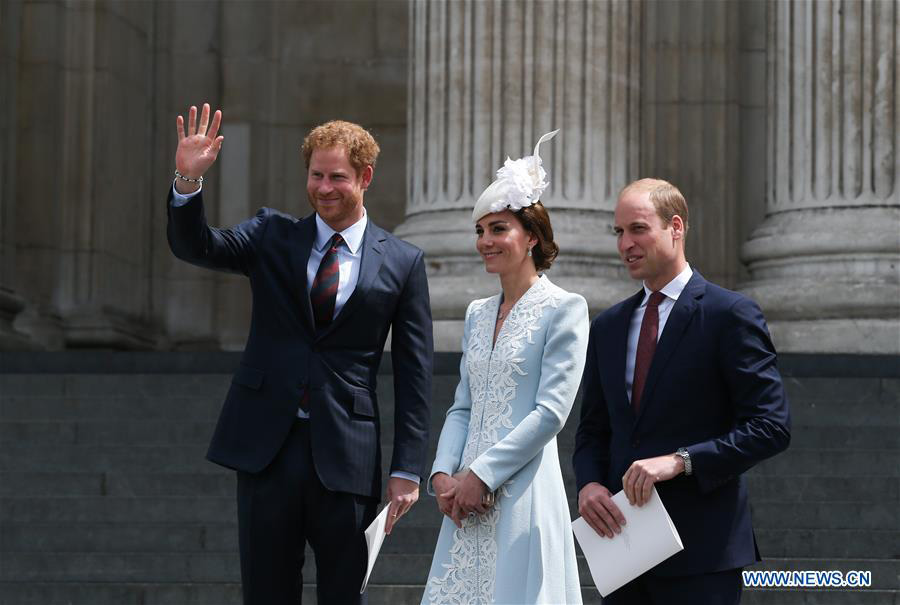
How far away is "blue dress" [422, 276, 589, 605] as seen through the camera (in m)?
4.64

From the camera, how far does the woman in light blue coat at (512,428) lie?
4648mm

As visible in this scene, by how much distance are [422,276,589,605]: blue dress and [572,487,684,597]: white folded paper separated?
22 cm

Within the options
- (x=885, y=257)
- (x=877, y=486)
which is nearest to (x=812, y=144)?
(x=885, y=257)

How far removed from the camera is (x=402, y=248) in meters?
5.16

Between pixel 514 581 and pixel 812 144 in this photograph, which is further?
pixel 812 144

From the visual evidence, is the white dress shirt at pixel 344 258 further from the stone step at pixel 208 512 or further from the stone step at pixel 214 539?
the stone step at pixel 208 512

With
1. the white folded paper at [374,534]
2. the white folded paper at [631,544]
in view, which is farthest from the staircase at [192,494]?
the white folded paper at [631,544]

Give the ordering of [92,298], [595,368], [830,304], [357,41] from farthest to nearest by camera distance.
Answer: [357,41] < [92,298] < [830,304] < [595,368]

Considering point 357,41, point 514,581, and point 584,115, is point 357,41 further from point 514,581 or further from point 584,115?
point 514,581

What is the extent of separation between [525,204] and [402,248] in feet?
1.62

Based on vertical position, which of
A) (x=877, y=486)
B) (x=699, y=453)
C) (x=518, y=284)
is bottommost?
(x=877, y=486)

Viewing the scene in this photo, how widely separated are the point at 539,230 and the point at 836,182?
7.32 meters

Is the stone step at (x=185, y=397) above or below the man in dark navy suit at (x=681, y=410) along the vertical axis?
below

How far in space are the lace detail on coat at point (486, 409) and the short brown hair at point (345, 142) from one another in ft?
1.84
